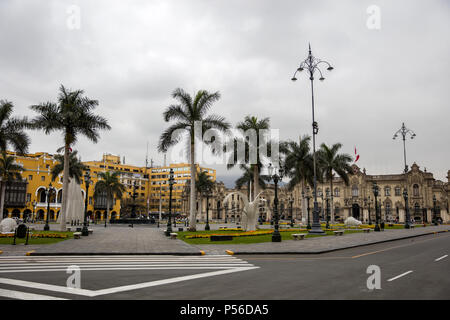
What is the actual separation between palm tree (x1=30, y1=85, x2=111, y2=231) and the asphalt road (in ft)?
60.1

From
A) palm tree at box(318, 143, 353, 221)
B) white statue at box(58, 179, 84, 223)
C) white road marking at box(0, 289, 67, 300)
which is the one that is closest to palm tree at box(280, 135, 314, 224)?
palm tree at box(318, 143, 353, 221)

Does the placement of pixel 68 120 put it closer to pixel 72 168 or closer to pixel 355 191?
pixel 72 168

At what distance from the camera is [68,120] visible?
2858 centimetres

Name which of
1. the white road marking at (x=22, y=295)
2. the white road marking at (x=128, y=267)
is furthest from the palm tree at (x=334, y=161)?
the white road marking at (x=22, y=295)

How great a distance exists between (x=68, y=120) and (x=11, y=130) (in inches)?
170

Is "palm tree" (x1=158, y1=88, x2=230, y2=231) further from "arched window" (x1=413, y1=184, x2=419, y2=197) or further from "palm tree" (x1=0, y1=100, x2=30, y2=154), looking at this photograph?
"arched window" (x1=413, y1=184, x2=419, y2=197)

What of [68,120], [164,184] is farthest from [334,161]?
[164,184]

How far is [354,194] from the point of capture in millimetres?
87188

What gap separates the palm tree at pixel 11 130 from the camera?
87.4 feet

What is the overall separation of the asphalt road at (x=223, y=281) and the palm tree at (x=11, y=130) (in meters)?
18.3

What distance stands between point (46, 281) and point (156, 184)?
440ft

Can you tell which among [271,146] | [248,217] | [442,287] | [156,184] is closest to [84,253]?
[442,287]

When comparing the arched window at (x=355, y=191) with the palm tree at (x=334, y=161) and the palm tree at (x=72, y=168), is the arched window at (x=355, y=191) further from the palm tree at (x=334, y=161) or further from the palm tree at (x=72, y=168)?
the palm tree at (x=72, y=168)
